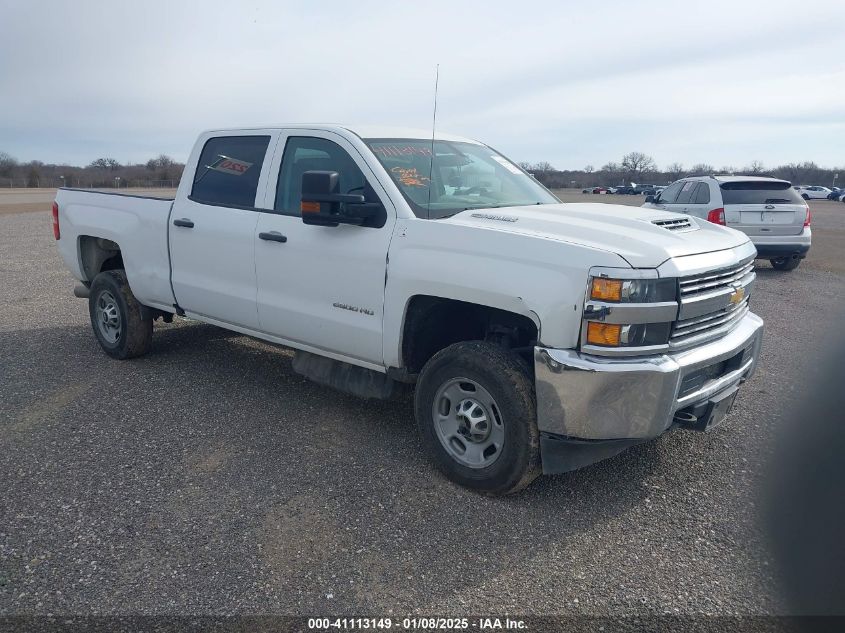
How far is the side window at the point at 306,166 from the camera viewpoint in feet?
15.1

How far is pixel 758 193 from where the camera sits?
1195 centimetres

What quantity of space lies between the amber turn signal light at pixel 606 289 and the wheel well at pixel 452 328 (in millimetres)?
567

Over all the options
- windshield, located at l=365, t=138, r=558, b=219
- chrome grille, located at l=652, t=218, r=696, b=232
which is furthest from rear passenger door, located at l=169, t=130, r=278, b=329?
chrome grille, located at l=652, t=218, r=696, b=232

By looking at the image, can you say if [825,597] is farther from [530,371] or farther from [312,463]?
[312,463]

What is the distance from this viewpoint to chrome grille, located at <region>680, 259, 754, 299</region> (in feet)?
11.5

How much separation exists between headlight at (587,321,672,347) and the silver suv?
924cm

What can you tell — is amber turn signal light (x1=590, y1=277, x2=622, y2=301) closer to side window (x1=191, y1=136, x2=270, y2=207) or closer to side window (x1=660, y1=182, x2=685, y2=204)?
side window (x1=191, y1=136, x2=270, y2=207)

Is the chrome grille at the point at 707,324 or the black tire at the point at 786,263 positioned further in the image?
the black tire at the point at 786,263

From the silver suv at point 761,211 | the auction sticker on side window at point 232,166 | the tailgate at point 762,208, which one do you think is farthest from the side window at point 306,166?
the tailgate at point 762,208

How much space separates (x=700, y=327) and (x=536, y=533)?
53.8 inches

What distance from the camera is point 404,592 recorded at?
303 cm

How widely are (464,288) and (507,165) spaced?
1.94m

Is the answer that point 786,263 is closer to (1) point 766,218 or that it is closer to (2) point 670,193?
(1) point 766,218

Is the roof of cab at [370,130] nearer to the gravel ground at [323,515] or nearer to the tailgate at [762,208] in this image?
the gravel ground at [323,515]
